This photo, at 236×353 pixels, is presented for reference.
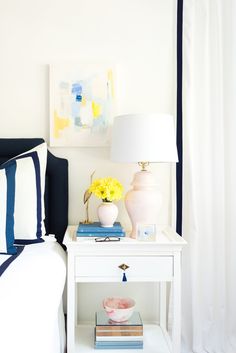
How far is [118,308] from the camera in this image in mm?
1920

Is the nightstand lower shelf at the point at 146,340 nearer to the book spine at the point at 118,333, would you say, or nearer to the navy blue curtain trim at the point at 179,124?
the book spine at the point at 118,333

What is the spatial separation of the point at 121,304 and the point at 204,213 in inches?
28.0

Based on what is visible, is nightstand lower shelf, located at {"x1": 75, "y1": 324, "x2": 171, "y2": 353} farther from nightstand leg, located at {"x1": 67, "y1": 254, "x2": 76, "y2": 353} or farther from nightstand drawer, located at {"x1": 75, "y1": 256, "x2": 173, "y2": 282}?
nightstand drawer, located at {"x1": 75, "y1": 256, "x2": 173, "y2": 282}

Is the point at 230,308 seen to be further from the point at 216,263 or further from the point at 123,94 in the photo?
the point at 123,94

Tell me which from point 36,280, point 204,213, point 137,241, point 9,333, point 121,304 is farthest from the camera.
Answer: point 204,213

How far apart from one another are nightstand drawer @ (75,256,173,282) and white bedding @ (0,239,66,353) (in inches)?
4.1

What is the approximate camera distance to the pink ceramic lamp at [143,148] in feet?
5.65

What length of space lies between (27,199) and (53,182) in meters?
0.31

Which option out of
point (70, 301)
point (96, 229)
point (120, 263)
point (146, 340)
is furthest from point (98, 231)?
point (146, 340)

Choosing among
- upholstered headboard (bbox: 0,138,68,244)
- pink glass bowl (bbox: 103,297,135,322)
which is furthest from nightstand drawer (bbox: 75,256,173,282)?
upholstered headboard (bbox: 0,138,68,244)

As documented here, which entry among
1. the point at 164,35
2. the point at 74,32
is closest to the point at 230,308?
the point at 164,35

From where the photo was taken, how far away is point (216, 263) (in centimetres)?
208

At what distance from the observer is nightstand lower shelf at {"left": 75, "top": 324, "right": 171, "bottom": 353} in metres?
1.83

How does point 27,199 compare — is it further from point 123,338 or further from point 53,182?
point 123,338
